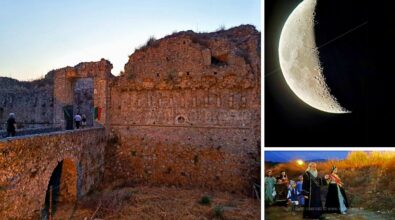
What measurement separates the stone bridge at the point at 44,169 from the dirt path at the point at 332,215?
555 cm

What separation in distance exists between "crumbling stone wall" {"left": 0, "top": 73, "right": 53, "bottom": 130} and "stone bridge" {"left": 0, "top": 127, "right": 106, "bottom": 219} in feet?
16.5

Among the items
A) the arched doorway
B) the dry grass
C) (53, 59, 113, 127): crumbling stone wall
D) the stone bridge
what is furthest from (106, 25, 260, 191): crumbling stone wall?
the arched doorway

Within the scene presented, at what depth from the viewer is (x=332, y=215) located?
3617 millimetres

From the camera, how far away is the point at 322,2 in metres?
3.75

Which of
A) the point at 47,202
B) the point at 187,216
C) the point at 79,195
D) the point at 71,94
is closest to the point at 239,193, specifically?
the point at 187,216

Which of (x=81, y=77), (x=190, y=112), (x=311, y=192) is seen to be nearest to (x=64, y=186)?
(x=81, y=77)

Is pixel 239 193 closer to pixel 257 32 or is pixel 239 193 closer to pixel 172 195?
pixel 172 195

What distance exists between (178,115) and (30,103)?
9055mm

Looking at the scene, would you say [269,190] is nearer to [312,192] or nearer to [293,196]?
[293,196]

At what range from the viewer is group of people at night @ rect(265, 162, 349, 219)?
11.9 ft

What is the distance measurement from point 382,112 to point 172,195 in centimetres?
778

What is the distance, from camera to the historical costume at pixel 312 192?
11.9 feet

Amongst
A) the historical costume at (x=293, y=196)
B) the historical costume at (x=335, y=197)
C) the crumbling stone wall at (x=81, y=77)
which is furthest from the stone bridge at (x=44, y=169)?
the historical costume at (x=335, y=197)

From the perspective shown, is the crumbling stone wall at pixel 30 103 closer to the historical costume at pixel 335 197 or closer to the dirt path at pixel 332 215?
the dirt path at pixel 332 215
